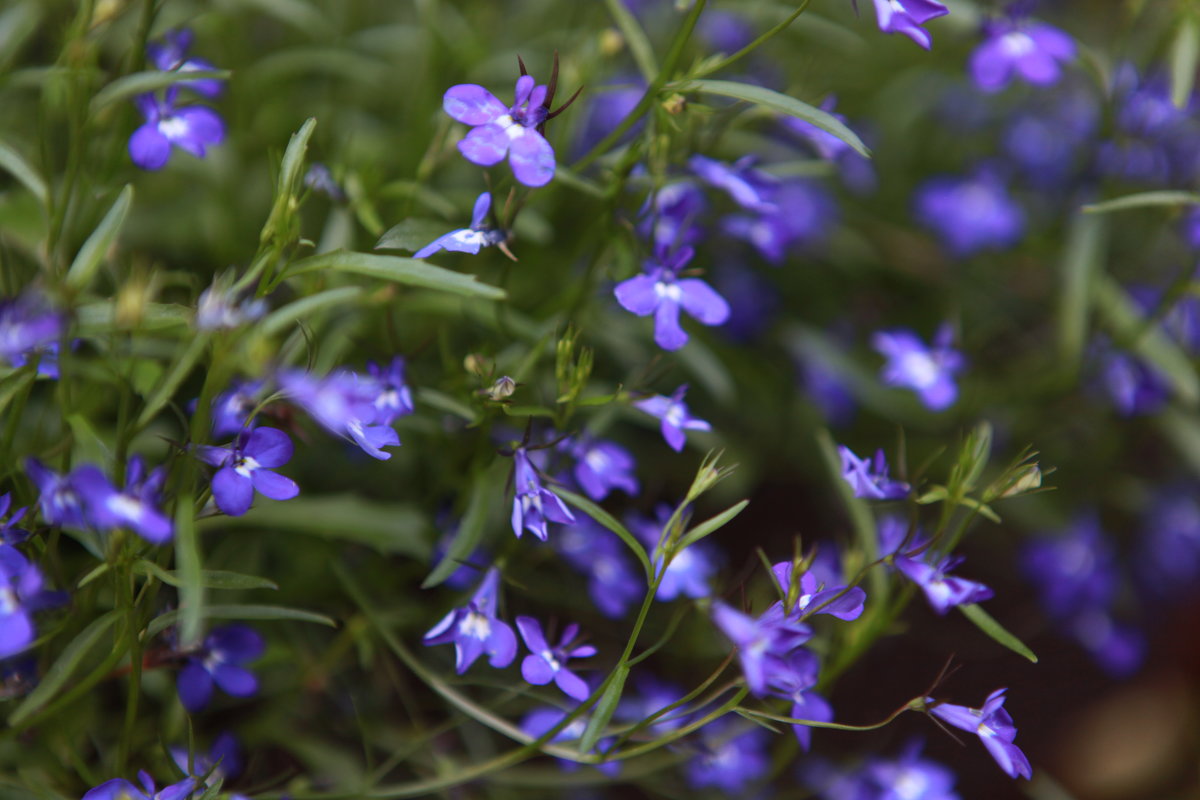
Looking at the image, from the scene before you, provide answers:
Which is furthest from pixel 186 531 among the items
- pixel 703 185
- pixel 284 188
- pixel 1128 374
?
pixel 1128 374

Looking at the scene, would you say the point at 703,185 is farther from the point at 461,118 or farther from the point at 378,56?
the point at 378,56

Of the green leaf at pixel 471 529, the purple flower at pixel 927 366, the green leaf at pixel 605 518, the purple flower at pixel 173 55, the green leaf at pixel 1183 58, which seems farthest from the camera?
the purple flower at pixel 927 366

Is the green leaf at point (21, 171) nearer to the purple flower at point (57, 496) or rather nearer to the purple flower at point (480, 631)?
the purple flower at point (57, 496)

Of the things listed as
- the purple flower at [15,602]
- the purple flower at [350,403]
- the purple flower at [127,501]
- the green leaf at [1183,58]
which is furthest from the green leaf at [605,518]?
the green leaf at [1183,58]

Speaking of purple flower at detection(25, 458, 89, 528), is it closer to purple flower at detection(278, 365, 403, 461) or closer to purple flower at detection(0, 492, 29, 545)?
purple flower at detection(0, 492, 29, 545)

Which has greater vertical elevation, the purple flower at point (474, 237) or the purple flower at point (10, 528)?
the purple flower at point (474, 237)

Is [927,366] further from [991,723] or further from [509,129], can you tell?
[509,129]

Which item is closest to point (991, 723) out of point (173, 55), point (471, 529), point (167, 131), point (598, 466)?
point (598, 466)
